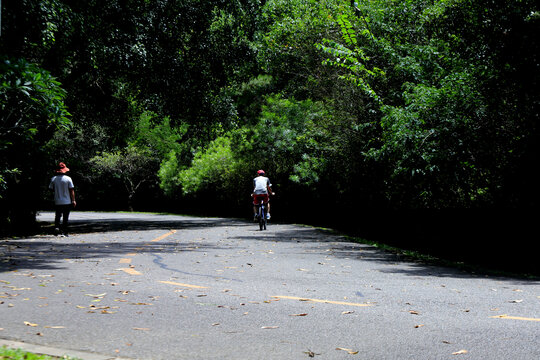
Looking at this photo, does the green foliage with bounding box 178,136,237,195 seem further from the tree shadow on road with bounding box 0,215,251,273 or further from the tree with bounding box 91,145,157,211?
the tree shadow on road with bounding box 0,215,251,273

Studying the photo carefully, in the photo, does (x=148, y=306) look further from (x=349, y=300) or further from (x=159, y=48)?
(x=159, y=48)

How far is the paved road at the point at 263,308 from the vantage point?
188 inches

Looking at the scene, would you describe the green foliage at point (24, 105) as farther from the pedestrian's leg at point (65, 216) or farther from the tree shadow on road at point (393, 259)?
the tree shadow on road at point (393, 259)

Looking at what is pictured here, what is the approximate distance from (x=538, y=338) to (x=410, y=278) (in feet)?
12.5

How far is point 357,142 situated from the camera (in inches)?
722

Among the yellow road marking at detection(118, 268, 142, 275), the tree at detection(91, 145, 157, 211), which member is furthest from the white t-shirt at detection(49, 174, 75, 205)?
the tree at detection(91, 145, 157, 211)

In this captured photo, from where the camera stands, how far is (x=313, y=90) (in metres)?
22.3

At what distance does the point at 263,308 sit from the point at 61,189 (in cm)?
1102

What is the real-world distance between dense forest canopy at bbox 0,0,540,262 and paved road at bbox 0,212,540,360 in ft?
9.29

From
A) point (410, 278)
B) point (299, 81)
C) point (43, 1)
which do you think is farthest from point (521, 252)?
point (299, 81)

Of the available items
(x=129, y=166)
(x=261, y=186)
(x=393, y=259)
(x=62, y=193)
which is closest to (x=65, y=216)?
(x=62, y=193)

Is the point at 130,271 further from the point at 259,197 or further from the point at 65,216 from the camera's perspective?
the point at 259,197

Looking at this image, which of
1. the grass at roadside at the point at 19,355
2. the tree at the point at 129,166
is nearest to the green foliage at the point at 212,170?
the tree at the point at 129,166

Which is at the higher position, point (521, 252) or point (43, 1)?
point (43, 1)
